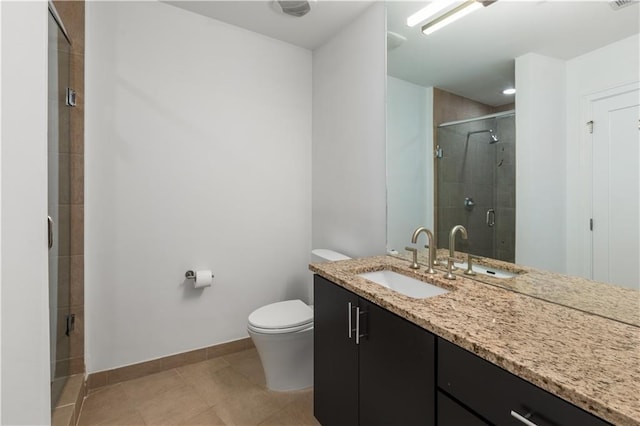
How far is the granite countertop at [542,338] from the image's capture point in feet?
2.11

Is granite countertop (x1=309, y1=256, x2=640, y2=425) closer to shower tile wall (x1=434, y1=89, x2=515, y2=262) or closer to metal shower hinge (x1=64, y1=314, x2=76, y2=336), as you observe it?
shower tile wall (x1=434, y1=89, x2=515, y2=262)

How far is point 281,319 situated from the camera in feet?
6.17

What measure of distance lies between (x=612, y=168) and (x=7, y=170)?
5.59ft

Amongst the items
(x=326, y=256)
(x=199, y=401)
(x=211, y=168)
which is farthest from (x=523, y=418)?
(x=211, y=168)

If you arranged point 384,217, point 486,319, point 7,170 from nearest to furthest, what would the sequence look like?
point 7,170 < point 486,319 < point 384,217

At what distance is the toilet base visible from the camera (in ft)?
6.01

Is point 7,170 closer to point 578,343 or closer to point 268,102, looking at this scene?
point 578,343

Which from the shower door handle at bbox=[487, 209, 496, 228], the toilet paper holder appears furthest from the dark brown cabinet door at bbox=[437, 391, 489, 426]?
the toilet paper holder

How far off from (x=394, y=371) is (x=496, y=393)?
1.35 feet

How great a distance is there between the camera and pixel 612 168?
3.41ft

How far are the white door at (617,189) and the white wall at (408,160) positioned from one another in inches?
29.8

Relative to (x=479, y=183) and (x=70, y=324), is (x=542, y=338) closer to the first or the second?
(x=479, y=183)

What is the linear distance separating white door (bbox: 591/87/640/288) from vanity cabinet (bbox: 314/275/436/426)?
2.29ft

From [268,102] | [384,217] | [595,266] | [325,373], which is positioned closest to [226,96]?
[268,102]
